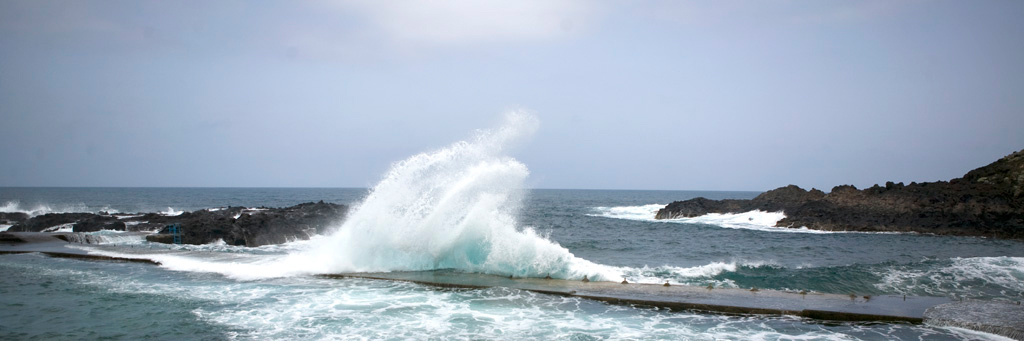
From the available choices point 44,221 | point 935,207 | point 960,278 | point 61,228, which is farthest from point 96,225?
point 935,207

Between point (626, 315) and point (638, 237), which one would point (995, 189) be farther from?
point (626, 315)

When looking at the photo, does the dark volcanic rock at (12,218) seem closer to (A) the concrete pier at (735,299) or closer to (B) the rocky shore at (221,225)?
(B) the rocky shore at (221,225)

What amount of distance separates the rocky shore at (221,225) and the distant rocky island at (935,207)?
2504cm

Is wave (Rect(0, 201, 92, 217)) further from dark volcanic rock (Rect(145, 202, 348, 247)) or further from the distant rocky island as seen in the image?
the distant rocky island

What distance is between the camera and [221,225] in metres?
20.0

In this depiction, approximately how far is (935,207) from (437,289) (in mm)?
27895

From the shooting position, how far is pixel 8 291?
10148 mm

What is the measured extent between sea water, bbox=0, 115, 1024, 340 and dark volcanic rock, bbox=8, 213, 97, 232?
23.7 feet

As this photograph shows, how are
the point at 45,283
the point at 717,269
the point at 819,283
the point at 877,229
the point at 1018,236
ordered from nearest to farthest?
1. the point at 45,283
2. the point at 819,283
3. the point at 717,269
4. the point at 1018,236
5. the point at 877,229

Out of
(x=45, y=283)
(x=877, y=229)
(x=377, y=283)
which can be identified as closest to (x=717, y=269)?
(x=377, y=283)

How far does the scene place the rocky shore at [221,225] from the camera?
19.7 m

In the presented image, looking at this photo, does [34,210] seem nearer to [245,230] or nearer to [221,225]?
[221,225]

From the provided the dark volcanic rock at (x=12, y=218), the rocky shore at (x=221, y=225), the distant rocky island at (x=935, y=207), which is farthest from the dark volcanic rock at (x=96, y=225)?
the distant rocky island at (x=935, y=207)

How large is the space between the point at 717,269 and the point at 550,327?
7.65 m
